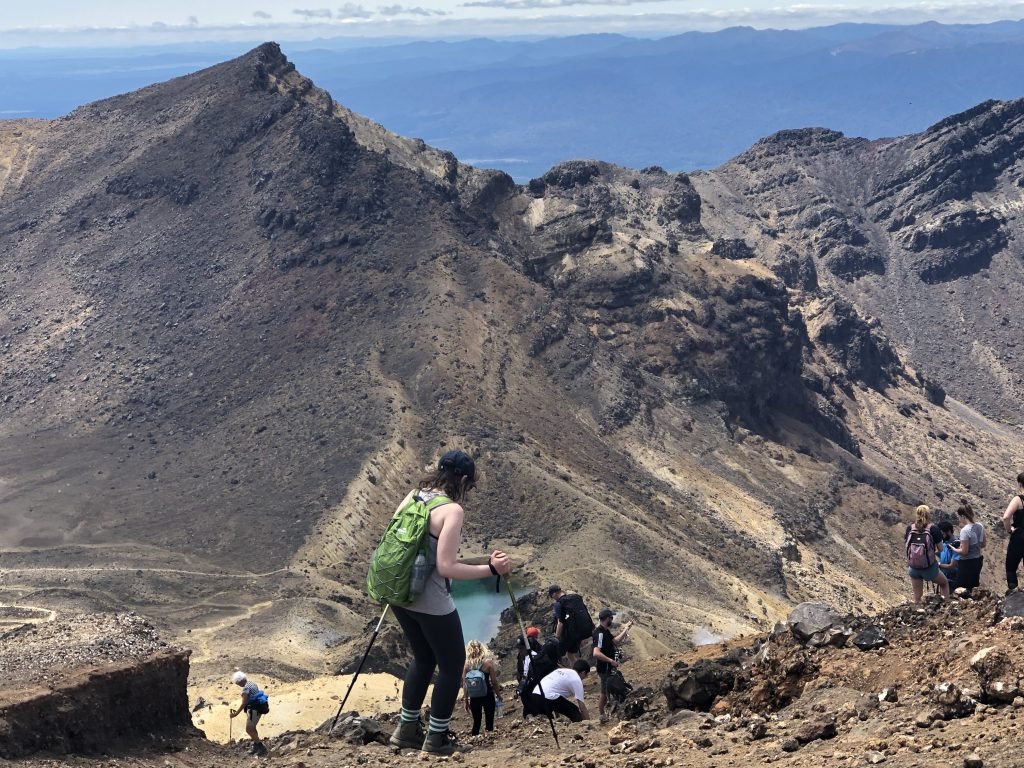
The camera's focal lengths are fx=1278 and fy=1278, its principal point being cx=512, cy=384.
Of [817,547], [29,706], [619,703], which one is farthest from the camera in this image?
[817,547]

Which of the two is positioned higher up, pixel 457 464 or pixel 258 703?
pixel 457 464

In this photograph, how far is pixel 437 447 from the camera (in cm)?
5978

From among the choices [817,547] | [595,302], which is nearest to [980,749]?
[817,547]

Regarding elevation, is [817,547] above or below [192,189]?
below

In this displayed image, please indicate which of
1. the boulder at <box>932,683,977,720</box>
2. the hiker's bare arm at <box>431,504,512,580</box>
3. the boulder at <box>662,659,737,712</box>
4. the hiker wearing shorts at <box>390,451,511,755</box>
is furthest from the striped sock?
the boulder at <box>932,683,977,720</box>

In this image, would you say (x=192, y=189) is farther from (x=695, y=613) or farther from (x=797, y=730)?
(x=797, y=730)

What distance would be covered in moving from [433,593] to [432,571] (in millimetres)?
217

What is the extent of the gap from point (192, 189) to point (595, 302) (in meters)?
27.5

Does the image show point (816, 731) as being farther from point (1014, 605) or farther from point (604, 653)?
point (604, 653)

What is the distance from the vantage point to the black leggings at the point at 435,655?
11750 mm

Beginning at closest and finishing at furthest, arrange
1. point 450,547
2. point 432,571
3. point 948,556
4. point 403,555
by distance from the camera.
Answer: point 450,547 → point 403,555 → point 432,571 → point 948,556

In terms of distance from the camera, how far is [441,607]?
11.6 m

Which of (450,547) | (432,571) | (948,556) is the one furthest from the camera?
(948,556)

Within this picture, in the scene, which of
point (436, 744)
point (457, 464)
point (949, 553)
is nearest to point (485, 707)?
point (436, 744)
